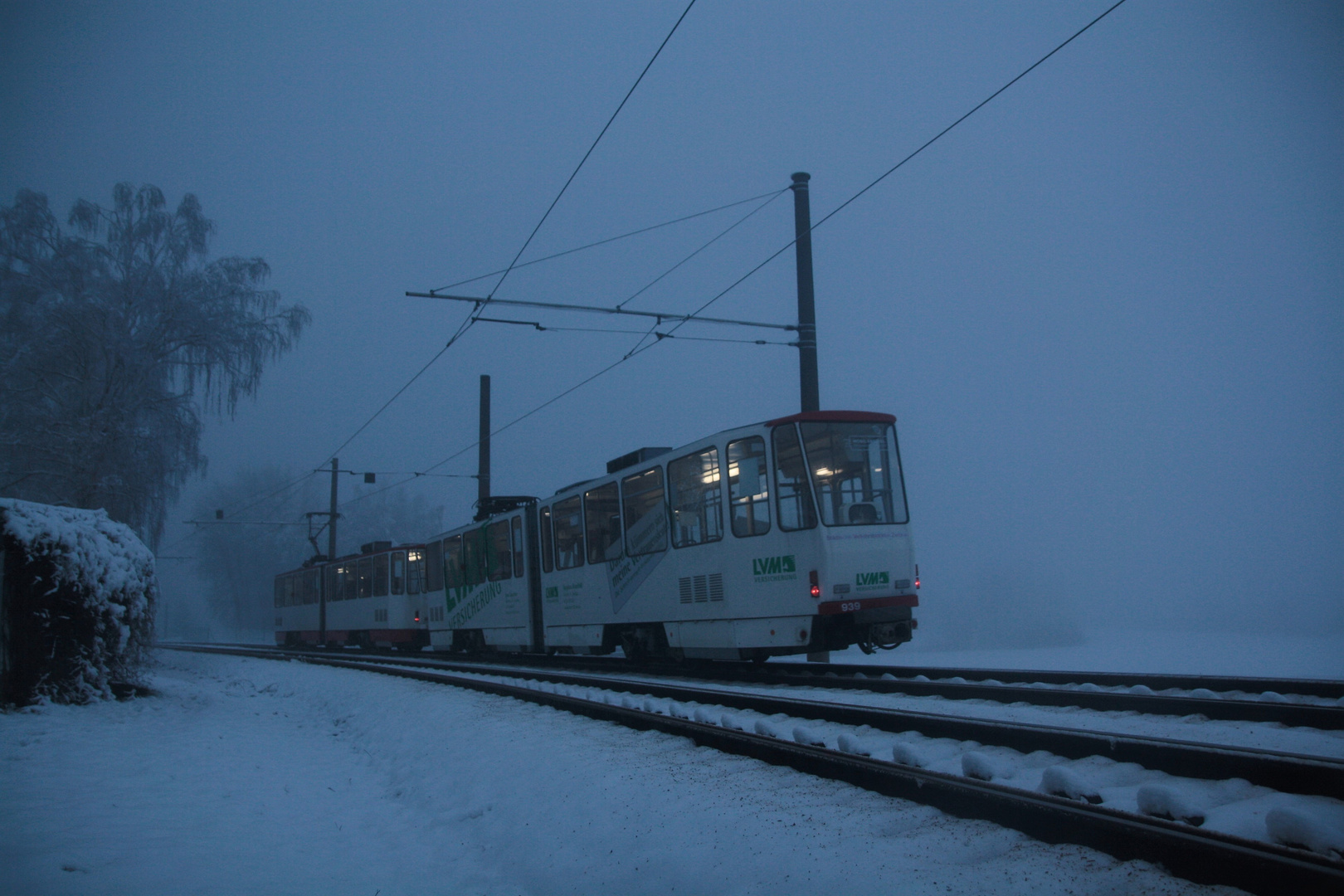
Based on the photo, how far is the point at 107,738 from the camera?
7.37 meters

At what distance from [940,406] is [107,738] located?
125m

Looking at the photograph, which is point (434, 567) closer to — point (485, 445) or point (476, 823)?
point (485, 445)

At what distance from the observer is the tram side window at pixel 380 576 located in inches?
932

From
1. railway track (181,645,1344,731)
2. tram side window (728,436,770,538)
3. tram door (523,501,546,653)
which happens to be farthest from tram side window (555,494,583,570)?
tram side window (728,436,770,538)

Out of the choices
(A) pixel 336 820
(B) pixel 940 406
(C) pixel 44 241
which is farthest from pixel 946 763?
(B) pixel 940 406

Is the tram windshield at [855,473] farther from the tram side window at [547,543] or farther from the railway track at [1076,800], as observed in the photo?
the tram side window at [547,543]

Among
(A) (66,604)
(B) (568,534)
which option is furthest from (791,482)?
(A) (66,604)

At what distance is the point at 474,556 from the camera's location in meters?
18.3

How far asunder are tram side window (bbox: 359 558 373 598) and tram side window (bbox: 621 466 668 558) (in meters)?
14.6

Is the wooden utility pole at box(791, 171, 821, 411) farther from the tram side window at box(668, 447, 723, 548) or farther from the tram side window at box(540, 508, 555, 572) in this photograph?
the tram side window at box(540, 508, 555, 572)

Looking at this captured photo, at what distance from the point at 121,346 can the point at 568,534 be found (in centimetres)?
1003

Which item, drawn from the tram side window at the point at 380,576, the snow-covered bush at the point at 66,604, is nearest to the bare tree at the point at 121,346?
the tram side window at the point at 380,576

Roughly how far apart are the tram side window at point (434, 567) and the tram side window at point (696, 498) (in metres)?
10.5

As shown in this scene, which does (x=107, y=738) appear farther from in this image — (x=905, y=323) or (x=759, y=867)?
(x=905, y=323)
